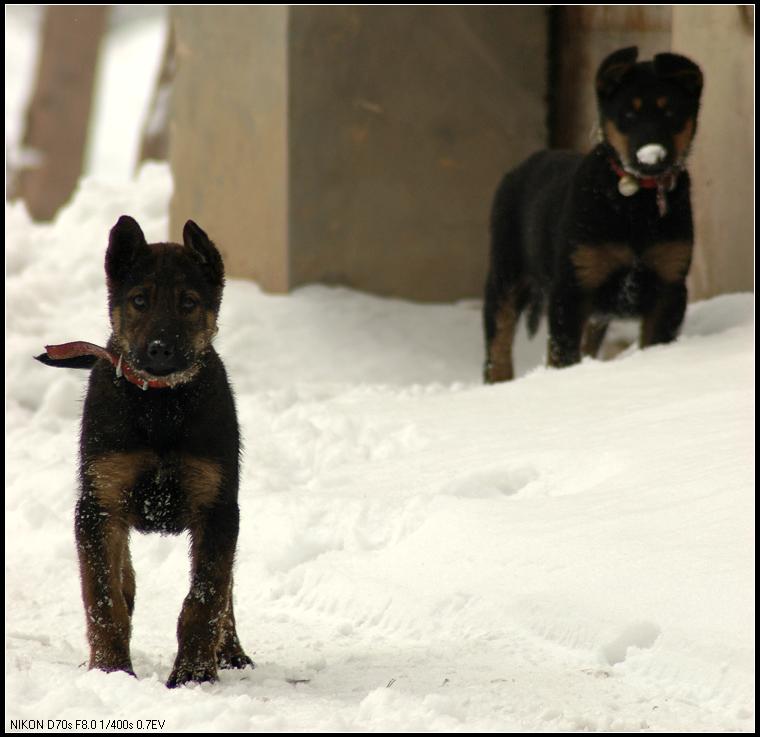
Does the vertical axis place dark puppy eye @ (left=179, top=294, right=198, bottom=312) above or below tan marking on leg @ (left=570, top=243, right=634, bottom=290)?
above

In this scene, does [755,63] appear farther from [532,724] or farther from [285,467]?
[532,724]

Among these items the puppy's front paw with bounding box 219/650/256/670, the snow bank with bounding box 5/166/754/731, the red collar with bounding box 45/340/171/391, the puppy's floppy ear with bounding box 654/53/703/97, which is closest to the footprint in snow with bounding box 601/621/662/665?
the snow bank with bounding box 5/166/754/731

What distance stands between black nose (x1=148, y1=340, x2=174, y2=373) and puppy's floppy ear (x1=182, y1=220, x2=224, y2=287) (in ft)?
1.32

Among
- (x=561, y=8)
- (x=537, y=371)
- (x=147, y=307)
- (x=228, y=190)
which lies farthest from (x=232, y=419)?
(x=561, y=8)

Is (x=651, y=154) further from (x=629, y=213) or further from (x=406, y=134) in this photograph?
(x=406, y=134)

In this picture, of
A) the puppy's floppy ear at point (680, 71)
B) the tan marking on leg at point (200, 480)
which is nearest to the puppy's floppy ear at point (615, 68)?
the puppy's floppy ear at point (680, 71)

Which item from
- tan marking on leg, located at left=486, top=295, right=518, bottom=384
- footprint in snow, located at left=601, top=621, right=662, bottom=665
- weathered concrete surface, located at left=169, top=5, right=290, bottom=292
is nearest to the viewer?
footprint in snow, located at left=601, top=621, right=662, bottom=665

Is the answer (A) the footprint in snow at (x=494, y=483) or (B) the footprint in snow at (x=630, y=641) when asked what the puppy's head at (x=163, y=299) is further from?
(A) the footprint in snow at (x=494, y=483)

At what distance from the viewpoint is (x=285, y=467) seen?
734 cm

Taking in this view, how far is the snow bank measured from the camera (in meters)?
4.46

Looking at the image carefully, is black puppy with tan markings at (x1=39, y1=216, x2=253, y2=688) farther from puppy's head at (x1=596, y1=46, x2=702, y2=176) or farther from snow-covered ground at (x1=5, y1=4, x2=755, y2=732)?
puppy's head at (x1=596, y1=46, x2=702, y2=176)

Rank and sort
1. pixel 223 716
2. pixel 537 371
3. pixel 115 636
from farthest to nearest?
pixel 537 371 < pixel 115 636 < pixel 223 716

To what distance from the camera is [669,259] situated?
314 inches

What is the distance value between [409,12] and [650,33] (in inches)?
72.3
